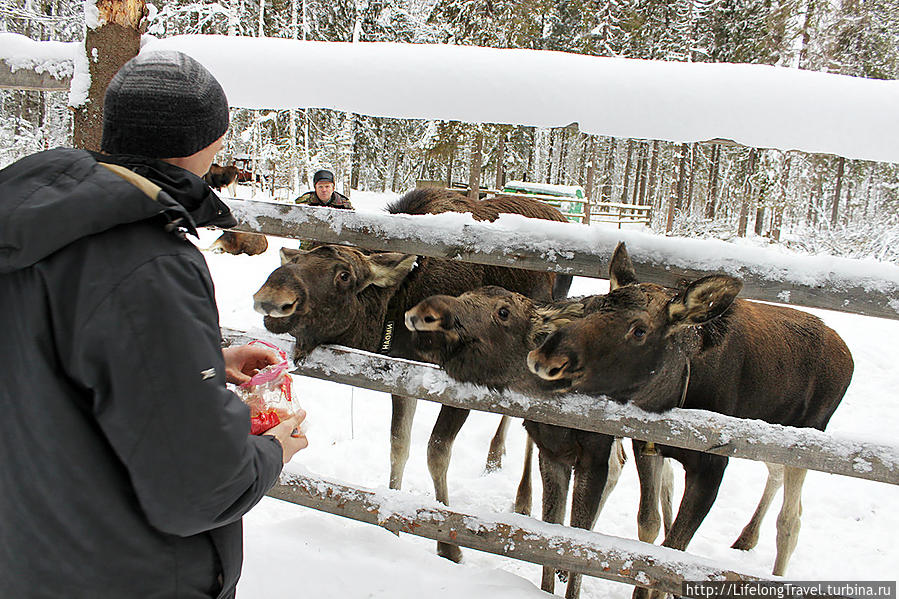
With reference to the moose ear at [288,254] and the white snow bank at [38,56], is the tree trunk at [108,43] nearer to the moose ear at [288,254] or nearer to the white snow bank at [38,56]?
the white snow bank at [38,56]

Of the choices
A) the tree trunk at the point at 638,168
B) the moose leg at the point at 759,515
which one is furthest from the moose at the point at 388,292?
the tree trunk at the point at 638,168

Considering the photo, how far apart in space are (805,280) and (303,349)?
282 centimetres

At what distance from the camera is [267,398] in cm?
172

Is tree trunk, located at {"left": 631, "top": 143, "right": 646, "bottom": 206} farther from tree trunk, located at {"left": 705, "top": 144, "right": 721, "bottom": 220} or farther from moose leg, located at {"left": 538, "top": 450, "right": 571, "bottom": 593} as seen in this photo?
moose leg, located at {"left": 538, "top": 450, "right": 571, "bottom": 593}

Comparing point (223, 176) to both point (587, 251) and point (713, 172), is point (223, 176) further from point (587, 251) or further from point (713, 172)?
point (713, 172)

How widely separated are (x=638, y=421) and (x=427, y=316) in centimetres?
124

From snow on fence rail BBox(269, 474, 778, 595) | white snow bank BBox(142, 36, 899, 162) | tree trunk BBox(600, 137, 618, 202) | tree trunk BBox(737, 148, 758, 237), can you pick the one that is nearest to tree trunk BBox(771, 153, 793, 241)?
tree trunk BBox(737, 148, 758, 237)

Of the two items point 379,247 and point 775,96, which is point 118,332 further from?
point 775,96

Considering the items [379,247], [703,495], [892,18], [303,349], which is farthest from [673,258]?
[892,18]

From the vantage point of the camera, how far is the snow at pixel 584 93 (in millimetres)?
2836

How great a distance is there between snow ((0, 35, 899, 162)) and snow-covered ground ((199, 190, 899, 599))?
1609 millimetres

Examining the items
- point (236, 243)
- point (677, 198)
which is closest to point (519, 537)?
point (236, 243)

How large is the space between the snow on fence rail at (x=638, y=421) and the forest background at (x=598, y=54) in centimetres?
1488

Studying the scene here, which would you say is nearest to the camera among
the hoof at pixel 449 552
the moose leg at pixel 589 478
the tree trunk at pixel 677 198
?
the moose leg at pixel 589 478
